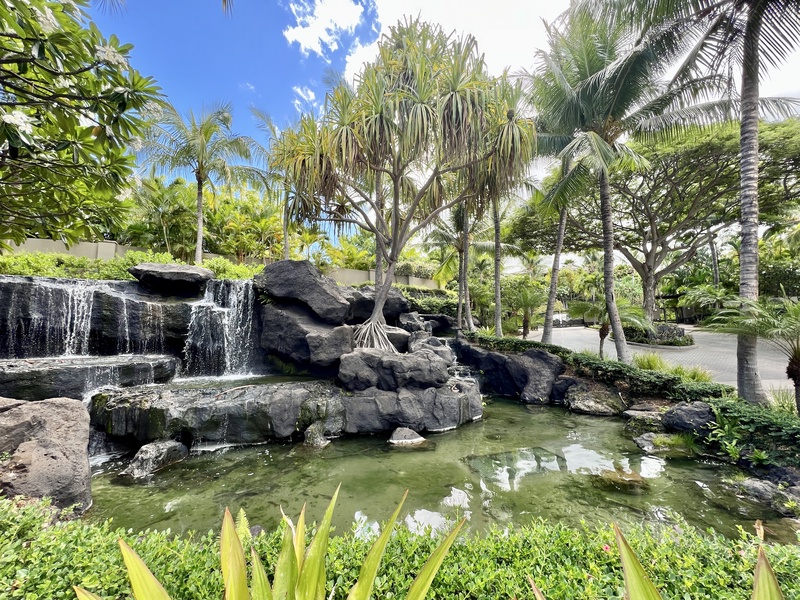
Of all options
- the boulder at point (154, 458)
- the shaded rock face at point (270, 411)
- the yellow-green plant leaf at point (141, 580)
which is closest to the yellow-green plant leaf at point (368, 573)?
the yellow-green plant leaf at point (141, 580)

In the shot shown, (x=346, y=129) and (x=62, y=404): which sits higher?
(x=346, y=129)

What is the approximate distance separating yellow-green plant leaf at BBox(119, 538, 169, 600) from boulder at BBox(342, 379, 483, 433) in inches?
227

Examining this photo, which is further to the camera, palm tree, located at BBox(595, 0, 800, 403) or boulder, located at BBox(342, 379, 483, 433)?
boulder, located at BBox(342, 379, 483, 433)

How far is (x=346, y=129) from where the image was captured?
847 centimetres

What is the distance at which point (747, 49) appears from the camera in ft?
20.9

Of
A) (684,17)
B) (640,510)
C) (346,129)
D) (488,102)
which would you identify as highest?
(684,17)

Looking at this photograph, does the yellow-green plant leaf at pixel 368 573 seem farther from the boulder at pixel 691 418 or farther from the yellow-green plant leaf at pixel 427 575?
the boulder at pixel 691 418

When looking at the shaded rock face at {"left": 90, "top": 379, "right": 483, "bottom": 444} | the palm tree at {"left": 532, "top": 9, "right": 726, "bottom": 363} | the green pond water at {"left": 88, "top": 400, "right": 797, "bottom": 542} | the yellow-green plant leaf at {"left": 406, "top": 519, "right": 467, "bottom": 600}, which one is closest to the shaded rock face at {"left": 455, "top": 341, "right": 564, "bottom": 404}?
the palm tree at {"left": 532, "top": 9, "right": 726, "bottom": 363}

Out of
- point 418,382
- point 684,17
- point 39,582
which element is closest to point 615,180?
point 684,17

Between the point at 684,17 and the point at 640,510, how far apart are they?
30.7 ft

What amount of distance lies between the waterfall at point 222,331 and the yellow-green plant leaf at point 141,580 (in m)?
9.26

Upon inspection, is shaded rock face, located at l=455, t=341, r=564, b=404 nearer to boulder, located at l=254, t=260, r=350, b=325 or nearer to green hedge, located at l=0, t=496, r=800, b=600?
boulder, located at l=254, t=260, r=350, b=325

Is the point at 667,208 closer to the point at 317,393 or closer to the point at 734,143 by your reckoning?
the point at 734,143

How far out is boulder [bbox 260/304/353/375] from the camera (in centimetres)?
870
